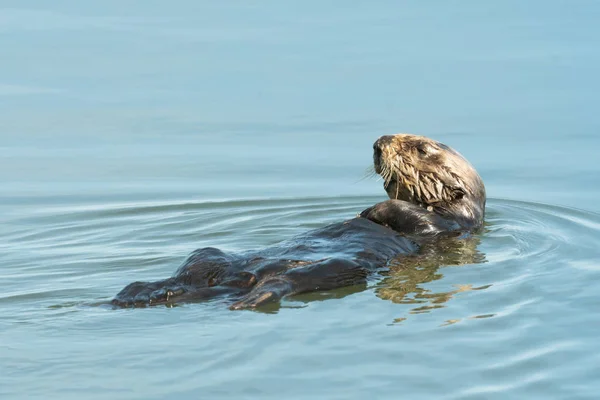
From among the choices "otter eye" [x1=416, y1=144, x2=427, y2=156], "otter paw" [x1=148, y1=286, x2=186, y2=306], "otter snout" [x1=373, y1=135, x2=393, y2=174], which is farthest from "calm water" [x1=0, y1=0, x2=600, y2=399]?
"otter snout" [x1=373, y1=135, x2=393, y2=174]

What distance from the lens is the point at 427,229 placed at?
332 inches

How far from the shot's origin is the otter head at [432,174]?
8.80 meters

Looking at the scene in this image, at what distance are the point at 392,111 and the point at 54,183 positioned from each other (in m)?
3.76

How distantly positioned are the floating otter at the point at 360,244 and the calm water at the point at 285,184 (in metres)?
0.16

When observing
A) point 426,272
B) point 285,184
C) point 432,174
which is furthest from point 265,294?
point 285,184

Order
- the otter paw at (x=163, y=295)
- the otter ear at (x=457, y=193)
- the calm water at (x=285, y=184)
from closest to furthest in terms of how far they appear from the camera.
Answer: the calm water at (x=285, y=184), the otter paw at (x=163, y=295), the otter ear at (x=457, y=193)

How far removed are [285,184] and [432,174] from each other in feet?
7.30

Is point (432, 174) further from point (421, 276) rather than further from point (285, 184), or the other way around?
point (285, 184)

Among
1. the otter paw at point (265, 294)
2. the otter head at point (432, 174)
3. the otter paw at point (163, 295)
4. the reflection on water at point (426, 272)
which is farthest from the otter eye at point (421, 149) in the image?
the otter paw at point (163, 295)

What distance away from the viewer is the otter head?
8805 mm

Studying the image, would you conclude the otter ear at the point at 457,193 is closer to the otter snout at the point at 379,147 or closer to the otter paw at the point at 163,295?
the otter snout at the point at 379,147

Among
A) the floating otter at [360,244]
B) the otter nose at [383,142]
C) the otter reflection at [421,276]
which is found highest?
the otter nose at [383,142]

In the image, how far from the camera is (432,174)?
8.83 metres

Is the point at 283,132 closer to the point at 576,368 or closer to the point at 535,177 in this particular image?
the point at 535,177
